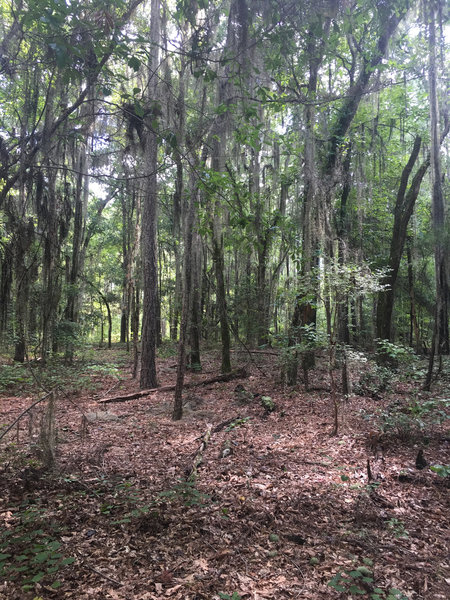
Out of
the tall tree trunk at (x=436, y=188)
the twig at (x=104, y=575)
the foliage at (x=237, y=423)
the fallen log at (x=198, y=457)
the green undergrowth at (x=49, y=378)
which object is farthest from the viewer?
the green undergrowth at (x=49, y=378)

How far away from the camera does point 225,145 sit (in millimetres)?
7637

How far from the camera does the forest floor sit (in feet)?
8.60

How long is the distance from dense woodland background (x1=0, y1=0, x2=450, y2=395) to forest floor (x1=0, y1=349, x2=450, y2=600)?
1794mm

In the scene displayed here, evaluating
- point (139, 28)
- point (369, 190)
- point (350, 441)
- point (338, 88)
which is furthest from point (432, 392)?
point (139, 28)

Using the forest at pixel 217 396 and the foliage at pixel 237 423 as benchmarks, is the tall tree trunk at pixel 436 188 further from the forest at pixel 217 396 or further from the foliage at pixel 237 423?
the foliage at pixel 237 423

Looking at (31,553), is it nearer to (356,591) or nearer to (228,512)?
(228,512)

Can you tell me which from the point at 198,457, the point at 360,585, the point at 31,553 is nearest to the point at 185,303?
the point at 198,457

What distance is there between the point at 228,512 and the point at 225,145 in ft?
22.8

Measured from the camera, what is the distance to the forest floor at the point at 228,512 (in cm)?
262

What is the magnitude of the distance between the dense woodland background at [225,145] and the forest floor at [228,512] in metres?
1.79

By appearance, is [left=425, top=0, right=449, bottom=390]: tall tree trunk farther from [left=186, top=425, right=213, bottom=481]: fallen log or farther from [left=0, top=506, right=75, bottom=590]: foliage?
[left=0, top=506, right=75, bottom=590]: foliage

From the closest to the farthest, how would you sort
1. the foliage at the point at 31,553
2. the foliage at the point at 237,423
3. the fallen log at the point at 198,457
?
the foliage at the point at 31,553 → the fallen log at the point at 198,457 → the foliage at the point at 237,423

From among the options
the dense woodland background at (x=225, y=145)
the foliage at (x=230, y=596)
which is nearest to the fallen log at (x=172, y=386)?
the dense woodland background at (x=225, y=145)

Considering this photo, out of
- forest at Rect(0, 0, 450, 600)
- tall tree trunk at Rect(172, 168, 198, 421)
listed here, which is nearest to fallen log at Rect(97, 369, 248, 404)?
forest at Rect(0, 0, 450, 600)
